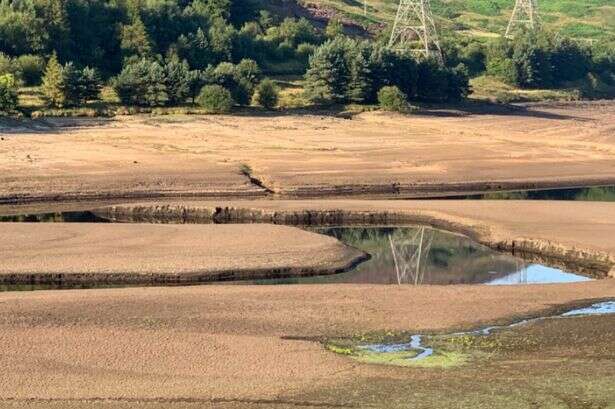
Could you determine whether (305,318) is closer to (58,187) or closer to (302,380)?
(302,380)

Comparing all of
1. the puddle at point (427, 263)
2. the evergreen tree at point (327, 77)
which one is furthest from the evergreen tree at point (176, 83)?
the puddle at point (427, 263)

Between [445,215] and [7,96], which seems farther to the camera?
[7,96]

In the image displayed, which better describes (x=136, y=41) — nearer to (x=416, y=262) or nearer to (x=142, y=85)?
(x=142, y=85)

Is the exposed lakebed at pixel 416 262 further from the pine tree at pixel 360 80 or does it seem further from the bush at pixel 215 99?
the pine tree at pixel 360 80

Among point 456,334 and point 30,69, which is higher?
point 30,69

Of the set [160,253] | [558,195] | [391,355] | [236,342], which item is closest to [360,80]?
[558,195]

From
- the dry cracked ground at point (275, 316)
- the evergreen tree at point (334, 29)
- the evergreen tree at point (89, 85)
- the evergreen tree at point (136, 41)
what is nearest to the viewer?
the dry cracked ground at point (275, 316)
